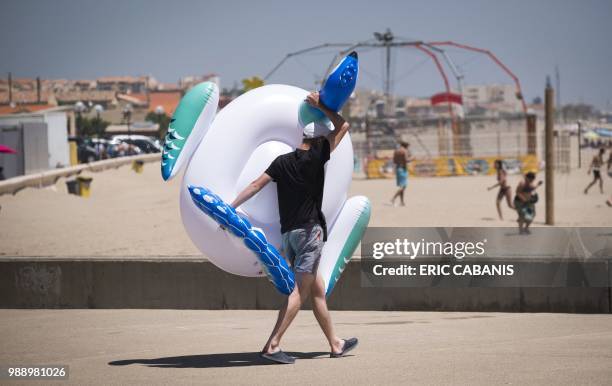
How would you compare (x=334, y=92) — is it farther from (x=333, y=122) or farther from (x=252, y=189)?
(x=252, y=189)

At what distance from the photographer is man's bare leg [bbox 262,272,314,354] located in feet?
21.6

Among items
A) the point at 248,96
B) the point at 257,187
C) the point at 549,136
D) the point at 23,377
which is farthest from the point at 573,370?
the point at 549,136

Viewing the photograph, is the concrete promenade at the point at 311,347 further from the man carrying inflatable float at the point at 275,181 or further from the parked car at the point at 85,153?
the parked car at the point at 85,153

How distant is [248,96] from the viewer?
6.97 m

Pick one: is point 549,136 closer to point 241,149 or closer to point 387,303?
point 387,303

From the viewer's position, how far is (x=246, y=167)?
6828mm

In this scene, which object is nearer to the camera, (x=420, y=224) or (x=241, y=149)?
(x=241, y=149)

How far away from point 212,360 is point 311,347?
0.82 metres

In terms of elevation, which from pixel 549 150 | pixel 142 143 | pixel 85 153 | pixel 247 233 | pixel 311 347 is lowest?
pixel 142 143

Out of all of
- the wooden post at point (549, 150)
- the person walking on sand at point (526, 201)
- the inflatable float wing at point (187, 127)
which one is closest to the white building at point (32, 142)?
the wooden post at point (549, 150)

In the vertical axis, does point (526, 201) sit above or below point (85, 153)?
above

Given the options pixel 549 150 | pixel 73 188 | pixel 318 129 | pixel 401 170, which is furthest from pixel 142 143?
pixel 318 129

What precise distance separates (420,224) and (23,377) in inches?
533

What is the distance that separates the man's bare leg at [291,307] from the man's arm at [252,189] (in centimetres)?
61
